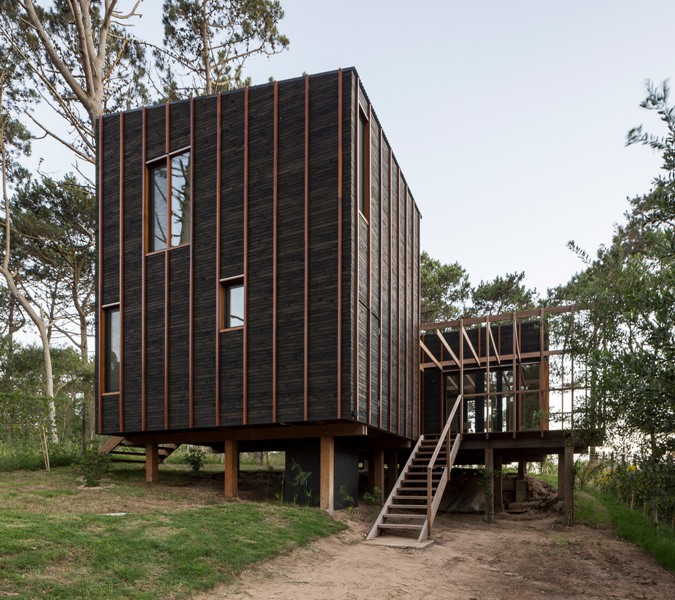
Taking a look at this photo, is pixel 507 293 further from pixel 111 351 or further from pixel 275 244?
pixel 111 351

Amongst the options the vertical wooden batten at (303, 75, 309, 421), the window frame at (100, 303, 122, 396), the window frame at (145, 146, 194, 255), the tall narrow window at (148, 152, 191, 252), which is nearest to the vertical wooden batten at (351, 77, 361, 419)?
the vertical wooden batten at (303, 75, 309, 421)

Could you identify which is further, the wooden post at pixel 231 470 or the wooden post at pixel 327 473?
the wooden post at pixel 231 470

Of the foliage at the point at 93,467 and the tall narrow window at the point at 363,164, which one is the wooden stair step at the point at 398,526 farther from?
the tall narrow window at the point at 363,164

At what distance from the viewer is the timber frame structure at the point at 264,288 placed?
13031 mm

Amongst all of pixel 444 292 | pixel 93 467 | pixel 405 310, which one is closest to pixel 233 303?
pixel 93 467

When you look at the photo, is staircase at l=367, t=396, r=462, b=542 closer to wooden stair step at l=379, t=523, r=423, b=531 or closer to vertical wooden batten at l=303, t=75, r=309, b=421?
wooden stair step at l=379, t=523, r=423, b=531

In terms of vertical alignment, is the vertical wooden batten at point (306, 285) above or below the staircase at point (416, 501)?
above

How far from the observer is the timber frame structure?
1303 cm

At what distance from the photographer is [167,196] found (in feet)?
50.1

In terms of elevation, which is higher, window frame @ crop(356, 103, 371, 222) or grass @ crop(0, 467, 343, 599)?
window frame @ crop(356, 103, 371, 222)

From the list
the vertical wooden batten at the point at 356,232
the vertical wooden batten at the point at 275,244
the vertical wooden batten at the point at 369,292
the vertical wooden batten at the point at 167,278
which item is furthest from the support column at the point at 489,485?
the vertical wooden batten at the point at 167,278

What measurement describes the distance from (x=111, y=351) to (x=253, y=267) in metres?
4.53

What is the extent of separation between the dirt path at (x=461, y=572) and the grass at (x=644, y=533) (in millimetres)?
200

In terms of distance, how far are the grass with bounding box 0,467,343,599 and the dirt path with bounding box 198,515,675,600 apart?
1.26 ft
